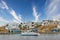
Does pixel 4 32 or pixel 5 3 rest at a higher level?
pixel 5 3

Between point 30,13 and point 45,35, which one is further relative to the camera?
point 45,35

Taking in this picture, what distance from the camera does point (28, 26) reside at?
401 centimetres

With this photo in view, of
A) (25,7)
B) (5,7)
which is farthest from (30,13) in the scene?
(5,7)

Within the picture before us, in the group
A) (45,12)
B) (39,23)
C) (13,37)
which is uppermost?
(45,12)

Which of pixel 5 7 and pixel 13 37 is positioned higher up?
pixel 5 7

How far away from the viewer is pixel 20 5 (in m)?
4.02

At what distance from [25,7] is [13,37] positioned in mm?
773

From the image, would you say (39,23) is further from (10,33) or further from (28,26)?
(10,33)

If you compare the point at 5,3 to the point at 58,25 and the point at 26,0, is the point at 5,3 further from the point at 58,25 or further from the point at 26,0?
the point at 58,25

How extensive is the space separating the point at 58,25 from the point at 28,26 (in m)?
0.67

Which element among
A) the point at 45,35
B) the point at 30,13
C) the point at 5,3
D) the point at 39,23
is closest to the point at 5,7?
the point at 5,3

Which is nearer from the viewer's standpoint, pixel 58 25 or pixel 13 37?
pixel 58 25

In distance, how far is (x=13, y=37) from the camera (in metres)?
4.17

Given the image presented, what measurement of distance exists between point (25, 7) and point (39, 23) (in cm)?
48
